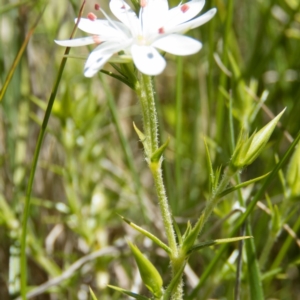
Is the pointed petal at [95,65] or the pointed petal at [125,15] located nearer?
the pointed petal at [95,65]

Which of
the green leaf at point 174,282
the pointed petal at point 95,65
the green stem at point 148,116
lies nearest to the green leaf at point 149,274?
the green leaf at point 174,282

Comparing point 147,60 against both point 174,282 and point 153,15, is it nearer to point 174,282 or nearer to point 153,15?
point 153,15

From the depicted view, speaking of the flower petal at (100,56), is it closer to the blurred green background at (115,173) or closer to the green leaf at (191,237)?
the green leaf at (191,237)

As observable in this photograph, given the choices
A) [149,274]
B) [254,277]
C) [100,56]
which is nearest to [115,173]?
→ [254,277]

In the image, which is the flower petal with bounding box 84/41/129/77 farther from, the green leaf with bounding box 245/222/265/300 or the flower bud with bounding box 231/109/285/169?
the green leaf with bounding box 245/222/265/300

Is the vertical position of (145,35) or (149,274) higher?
(145,35)

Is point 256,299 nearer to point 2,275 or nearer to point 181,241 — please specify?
point 181,241

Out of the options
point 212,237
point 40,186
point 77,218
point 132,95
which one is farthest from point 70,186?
point 132,95
